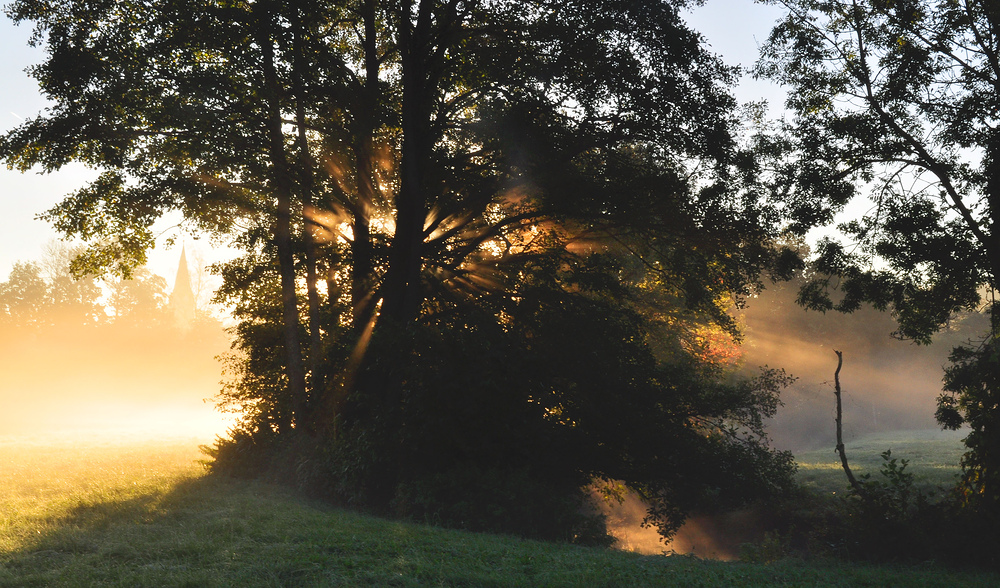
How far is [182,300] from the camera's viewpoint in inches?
3187

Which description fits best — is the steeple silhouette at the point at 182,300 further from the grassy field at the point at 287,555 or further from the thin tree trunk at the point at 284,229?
the grassy field at the point at 287,555

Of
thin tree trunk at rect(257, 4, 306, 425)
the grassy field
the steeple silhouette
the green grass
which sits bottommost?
the grassy field

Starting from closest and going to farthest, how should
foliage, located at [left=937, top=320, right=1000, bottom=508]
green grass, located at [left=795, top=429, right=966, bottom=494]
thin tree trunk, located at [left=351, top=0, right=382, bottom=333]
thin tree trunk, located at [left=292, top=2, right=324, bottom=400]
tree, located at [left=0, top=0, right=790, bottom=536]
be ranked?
foliage, located at [left=937, top=320, right=1000, bottom=508]
tree, located at [left=0, top=0, right=790, bottom=536]
thin tree trunk, located at [left=292, top=2, right=324, bottom=400]
thin tree trunk, located at [left=351, top=0, right=382, bottom=333]
green grass, located at [left=795, top=429, right=966, bottom=494]

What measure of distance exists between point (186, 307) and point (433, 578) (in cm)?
8203

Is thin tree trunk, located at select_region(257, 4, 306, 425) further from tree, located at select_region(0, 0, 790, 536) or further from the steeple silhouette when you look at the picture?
the steeple silhouette

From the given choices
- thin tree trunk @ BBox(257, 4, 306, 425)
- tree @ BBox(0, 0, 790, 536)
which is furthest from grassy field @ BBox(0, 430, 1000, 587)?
thin tree trunk @ BBox(257, 4, 306, 425)

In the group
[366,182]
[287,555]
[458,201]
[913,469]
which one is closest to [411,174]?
[458,201]

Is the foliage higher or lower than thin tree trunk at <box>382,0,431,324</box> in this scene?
lower

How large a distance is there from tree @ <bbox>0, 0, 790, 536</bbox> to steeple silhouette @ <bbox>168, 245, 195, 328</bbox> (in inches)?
2452

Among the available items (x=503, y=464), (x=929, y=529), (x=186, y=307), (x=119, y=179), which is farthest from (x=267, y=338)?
(x=186, y=307)

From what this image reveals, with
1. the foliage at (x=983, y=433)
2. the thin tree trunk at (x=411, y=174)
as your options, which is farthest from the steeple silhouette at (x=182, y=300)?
the foliage at (x=983, y=433)

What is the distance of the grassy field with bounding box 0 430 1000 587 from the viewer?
21.3 ft

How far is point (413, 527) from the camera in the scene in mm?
10047

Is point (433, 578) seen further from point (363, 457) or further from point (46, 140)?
point (46, 140)
